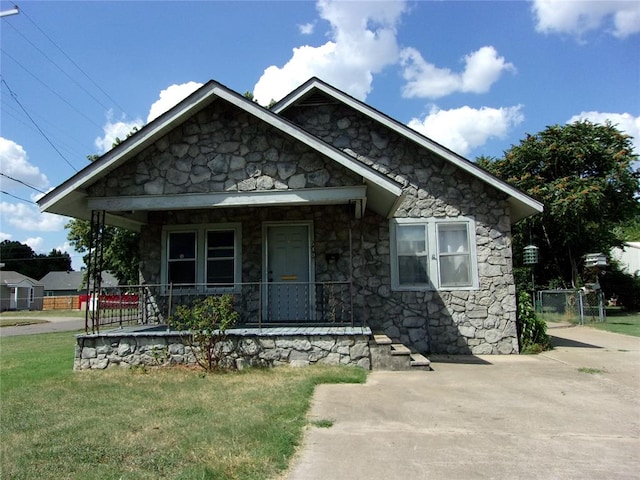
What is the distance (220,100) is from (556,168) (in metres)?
20.6

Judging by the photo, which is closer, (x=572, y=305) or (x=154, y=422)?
(x=154, y=422)

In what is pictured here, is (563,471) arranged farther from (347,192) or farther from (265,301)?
(265,301)

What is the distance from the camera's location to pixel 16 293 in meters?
51.1

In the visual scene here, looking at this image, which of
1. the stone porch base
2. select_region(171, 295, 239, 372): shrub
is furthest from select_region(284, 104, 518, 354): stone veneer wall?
select_region(171, 295, 239, 372): shrub

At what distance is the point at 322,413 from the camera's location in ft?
17.4

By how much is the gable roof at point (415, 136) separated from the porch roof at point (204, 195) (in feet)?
6.87

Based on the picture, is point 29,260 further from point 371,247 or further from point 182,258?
point 371,247

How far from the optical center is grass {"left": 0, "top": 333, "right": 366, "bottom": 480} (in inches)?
145

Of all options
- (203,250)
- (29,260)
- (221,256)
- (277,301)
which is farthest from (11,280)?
(277,301)

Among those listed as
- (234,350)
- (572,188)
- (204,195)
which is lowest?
(234,350)

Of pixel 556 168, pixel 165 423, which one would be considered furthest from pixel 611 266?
pixel 165 423

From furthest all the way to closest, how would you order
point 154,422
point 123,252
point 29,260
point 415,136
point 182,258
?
point 29,260 < point 123,252 < point 182,258 < point 415,136 < point 154,422

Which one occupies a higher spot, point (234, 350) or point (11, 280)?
point (11, 280)

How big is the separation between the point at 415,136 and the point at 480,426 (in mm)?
6646
